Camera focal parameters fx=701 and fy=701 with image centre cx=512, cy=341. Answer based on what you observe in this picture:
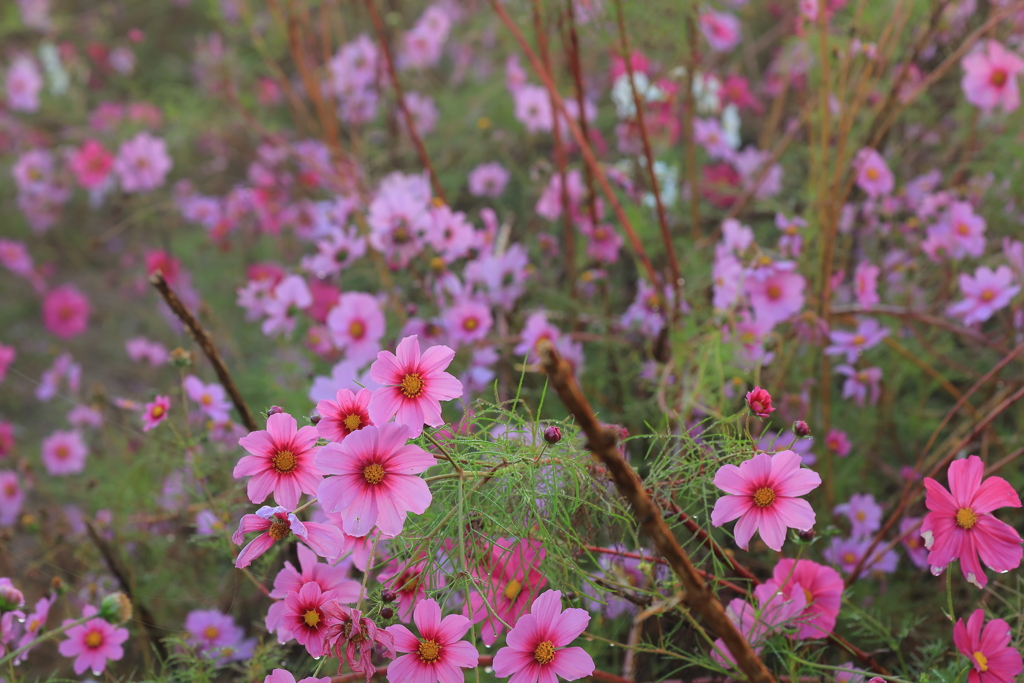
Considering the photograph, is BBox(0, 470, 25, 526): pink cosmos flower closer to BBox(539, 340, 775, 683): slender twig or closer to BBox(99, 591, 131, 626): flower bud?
BBox(99, 591, 131, 626): flower bud

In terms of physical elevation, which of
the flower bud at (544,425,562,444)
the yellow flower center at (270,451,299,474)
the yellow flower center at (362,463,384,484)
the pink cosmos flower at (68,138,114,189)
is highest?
the pink cosmos flower at (68,138,114,189)

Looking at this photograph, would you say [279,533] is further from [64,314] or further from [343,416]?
[64,314]

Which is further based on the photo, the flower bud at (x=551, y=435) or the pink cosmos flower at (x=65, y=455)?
the pink cosmos flower at (x=65, y=455)

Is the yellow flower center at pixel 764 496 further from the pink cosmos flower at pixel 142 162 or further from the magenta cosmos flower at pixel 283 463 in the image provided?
the pink cosmos flower at pixel 142 162

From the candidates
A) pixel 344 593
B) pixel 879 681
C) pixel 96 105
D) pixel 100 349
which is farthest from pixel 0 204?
pixel 879 681

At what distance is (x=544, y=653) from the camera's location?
423 mm

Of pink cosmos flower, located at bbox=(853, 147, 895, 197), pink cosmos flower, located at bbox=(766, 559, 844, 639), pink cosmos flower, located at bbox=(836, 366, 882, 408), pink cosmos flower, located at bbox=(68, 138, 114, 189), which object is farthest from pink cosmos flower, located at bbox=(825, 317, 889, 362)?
pink cosmos flower, located at bbox=(68, 138, 114, 189)

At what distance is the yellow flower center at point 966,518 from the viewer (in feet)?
1.46

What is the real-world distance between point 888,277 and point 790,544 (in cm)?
56

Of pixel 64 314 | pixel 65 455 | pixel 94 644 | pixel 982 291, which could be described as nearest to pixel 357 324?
pixel 94 644

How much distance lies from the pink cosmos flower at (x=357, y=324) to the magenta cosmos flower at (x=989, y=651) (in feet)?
2.17

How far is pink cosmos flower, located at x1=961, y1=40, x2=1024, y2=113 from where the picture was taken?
970 mm

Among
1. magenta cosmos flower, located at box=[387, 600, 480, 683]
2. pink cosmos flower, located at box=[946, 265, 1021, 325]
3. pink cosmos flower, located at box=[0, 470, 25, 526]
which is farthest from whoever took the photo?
pink cosmos flower, located at box=[0, 470, 25, 526]

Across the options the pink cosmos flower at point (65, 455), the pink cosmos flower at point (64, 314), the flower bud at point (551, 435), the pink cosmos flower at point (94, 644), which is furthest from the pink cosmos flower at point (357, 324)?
the pink cosmos flower at point (64, 314)
